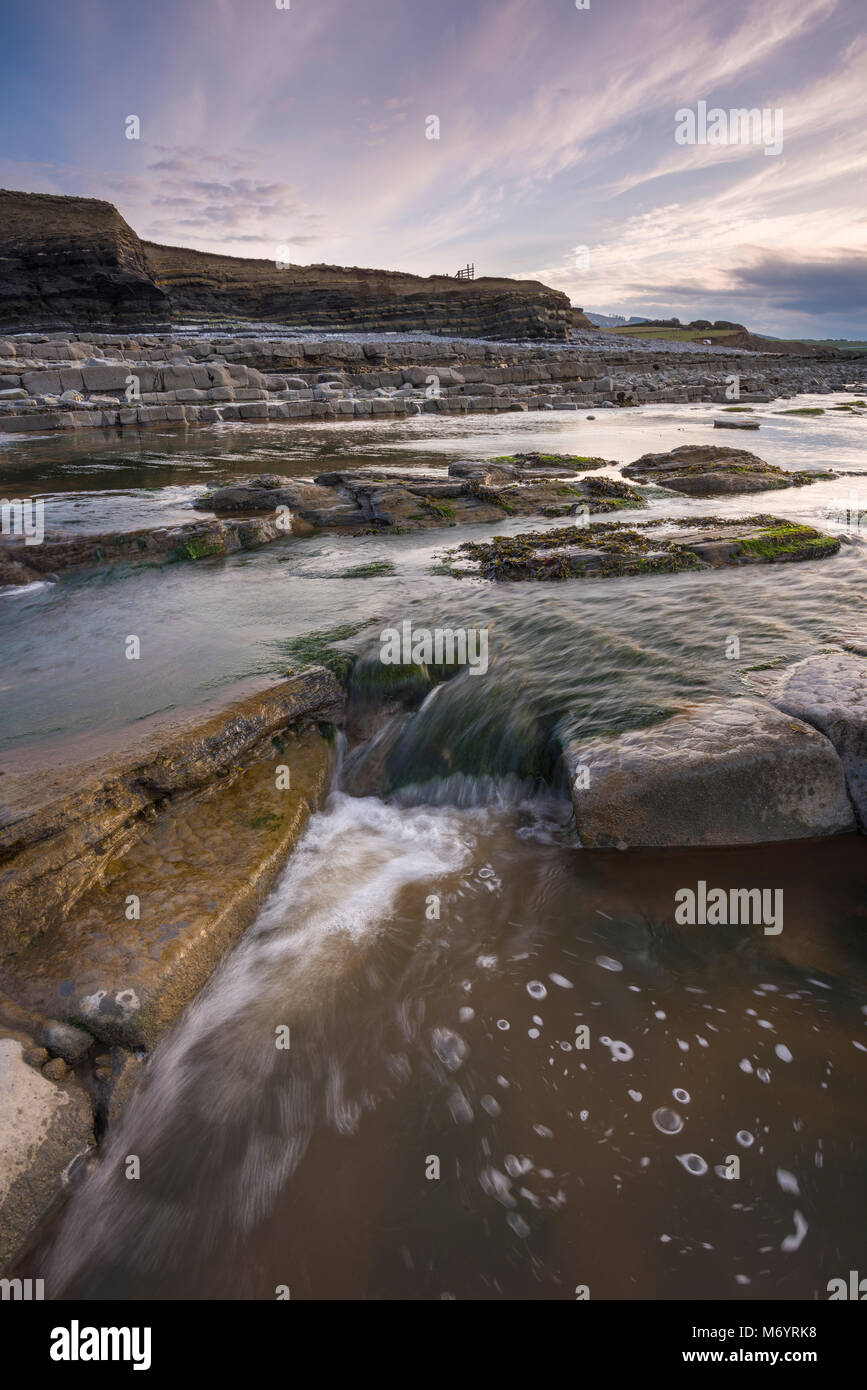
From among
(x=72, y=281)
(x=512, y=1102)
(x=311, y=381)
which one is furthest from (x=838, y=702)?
(x=72, y=281)

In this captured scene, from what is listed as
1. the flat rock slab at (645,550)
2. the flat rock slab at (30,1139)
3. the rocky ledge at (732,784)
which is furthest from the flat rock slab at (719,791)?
the flat rock slab at (645,550)

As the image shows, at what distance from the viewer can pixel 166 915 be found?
379 centimetres

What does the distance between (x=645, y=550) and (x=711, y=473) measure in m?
5.53

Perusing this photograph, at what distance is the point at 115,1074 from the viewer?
10.2 ft

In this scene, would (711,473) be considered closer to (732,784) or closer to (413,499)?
(413,499)

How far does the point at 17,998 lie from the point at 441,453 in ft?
57.2

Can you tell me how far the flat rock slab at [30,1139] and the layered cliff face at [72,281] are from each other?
71168 mm

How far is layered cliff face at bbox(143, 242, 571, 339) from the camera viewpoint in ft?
245

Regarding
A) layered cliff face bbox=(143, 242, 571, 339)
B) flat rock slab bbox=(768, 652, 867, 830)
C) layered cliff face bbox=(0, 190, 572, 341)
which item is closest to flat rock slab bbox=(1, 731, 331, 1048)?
flat rock slab bbox=(768, 652, 867, 830)

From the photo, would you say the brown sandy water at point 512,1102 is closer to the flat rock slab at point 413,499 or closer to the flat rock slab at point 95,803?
the flat rock slab at point 95,803

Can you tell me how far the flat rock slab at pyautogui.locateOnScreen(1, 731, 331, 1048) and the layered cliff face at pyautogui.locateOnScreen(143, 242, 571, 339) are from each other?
78140mm

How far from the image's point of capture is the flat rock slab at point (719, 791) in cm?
405

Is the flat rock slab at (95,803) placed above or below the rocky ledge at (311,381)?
below
